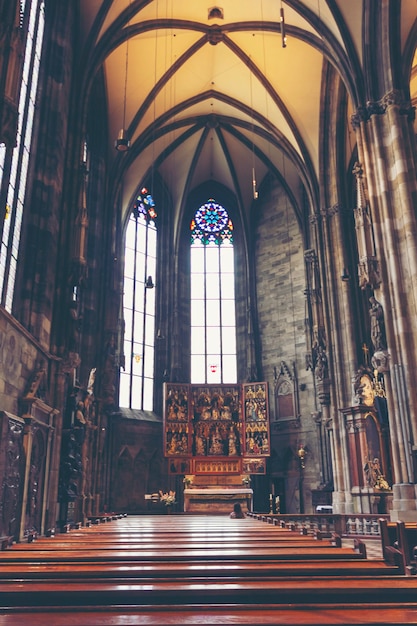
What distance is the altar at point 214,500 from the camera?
19.2 m

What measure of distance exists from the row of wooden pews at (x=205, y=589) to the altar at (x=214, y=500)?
1552 cm

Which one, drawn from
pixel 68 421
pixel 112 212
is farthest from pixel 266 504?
pixel 112 212

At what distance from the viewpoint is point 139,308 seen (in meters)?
25.3

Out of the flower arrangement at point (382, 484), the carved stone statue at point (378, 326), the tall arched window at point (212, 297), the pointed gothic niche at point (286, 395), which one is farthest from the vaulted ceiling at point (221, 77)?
the flower arrangement at point (382, 484)

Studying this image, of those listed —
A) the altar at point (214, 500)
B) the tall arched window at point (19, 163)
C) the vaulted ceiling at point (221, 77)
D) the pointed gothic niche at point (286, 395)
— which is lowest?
the altar at point (214, 500)

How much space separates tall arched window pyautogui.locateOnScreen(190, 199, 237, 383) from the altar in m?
7.43

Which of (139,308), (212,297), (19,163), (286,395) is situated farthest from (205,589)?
(212,297)

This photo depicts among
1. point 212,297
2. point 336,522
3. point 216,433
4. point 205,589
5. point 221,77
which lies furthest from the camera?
point 212,297

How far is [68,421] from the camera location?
14.4m

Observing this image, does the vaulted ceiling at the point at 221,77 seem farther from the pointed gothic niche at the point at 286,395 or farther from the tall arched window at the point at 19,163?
the pointed gothic niche at the point at 286,395

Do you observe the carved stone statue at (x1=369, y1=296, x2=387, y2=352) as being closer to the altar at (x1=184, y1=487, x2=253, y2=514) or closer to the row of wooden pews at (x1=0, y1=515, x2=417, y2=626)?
the altar at (x1=184, y1=487, x2=253, y2=514)

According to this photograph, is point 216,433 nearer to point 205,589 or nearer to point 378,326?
point 378,326

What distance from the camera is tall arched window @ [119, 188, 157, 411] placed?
79.0 feet

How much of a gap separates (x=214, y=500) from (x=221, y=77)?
1651 centimetres
